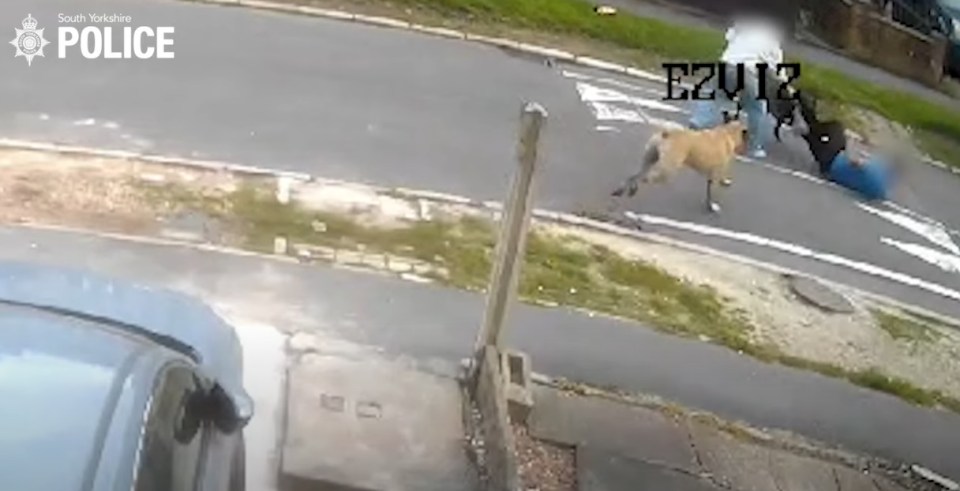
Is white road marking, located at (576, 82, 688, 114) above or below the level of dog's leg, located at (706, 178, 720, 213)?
above

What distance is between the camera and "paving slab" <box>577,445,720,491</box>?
8648 mm

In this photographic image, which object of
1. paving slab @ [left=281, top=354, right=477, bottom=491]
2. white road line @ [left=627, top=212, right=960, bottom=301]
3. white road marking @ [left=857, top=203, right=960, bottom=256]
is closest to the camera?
paving slab @ [left=281, top=354, right=477, bottom=491]

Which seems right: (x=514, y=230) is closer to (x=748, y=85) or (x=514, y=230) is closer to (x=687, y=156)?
(x=687, y=156)

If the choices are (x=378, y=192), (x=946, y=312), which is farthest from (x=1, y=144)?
(x=946, y=312)

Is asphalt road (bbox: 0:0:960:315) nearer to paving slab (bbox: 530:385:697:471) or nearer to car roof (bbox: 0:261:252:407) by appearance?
paving slab (bbox: 530:385:697:471)

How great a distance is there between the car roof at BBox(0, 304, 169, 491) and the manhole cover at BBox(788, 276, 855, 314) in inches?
311

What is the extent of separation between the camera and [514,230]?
852cm

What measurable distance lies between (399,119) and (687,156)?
2.61m

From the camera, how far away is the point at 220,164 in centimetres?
1247

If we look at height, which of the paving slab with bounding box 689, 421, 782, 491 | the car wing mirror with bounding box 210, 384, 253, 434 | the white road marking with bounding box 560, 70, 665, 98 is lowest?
the paving slab with bounding box 689, 421, 782, 491

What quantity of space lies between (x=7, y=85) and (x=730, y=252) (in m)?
6.14

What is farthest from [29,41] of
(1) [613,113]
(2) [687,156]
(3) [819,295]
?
(3) [819,295]

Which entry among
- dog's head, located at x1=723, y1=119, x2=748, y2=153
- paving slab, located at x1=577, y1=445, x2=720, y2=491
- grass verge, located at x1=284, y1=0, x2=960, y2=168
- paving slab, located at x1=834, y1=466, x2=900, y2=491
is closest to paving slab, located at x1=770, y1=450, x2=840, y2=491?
paving slab, located at x1=834, y1=466, x2=900, y2=491

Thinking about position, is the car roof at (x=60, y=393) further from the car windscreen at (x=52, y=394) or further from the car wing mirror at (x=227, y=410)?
the car wing mirror at (x=227, y=410)
